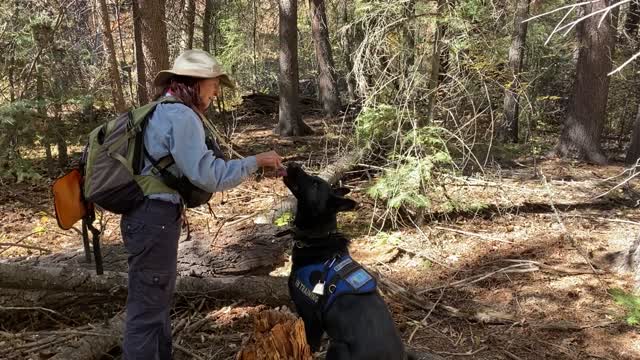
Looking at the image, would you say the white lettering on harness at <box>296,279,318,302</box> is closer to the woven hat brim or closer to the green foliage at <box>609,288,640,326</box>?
the woven hat brim

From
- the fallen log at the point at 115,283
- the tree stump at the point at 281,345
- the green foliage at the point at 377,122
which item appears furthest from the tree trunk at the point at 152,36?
the tree stump at the point at 281,345

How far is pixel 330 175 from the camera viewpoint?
269 inches

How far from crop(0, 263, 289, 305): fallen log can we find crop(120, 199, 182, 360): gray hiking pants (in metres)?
1.28

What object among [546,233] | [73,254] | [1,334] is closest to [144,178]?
[1,334]

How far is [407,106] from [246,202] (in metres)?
3.14

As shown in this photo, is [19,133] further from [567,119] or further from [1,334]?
[567,119]

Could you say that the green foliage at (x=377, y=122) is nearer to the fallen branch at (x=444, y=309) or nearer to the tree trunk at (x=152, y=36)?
the fallen branch at (x=444, y=309)

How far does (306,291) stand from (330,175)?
3.82 metres

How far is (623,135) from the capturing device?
1652 centimetres

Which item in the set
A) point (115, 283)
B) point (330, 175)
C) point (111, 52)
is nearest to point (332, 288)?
point (115, 283)

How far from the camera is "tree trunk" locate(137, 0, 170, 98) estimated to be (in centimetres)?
692

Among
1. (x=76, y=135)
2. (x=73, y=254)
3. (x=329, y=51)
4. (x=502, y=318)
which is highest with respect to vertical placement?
(x=329, y=51)

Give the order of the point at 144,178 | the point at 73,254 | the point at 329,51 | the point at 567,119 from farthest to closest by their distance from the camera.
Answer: the point at 329,51
the point at 567,119
the point at 73,254
the point at 144,178

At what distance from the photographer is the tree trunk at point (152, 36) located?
692 centimetres
